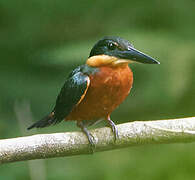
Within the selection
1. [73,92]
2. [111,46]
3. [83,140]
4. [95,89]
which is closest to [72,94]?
[73,92]

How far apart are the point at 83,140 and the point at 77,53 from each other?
0.71 m

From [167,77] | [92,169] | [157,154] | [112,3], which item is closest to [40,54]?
[112,3]

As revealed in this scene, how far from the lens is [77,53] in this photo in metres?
2.09

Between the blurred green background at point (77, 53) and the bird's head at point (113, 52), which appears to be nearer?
the bird's head at point (113, 52)

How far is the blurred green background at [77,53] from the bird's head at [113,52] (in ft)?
1.92

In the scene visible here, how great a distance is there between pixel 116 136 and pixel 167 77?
1005 mm

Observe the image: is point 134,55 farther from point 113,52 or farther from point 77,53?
point 77,53

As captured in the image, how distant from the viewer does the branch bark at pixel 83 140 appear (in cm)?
132

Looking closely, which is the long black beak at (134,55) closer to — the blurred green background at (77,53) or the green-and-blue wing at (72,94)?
the green-and-blue wing at (72,94)

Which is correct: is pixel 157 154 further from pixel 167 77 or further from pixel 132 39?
pixel 167 77

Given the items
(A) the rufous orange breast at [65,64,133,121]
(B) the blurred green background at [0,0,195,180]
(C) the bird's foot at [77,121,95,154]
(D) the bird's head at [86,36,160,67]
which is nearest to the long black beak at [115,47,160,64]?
(D) the bird's head at [86,36,160,67]

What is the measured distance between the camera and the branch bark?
1.32m

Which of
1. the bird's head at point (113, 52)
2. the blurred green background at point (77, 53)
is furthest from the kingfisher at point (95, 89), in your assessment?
the blurred green background at point (77, 53)

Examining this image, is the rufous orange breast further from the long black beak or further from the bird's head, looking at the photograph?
the long black beak
